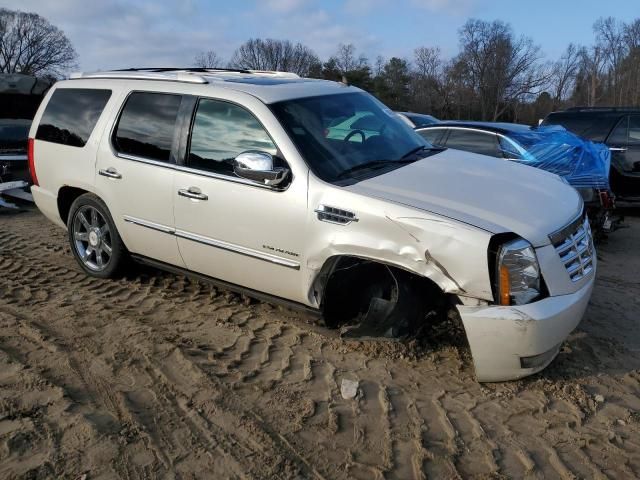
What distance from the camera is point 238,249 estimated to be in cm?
420

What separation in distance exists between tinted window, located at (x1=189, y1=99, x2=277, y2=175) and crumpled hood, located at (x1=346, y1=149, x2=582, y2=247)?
883 mm

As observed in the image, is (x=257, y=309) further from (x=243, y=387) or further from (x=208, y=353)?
(x=243, y=387)

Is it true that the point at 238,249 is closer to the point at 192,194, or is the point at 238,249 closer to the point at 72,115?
the point at 192,194

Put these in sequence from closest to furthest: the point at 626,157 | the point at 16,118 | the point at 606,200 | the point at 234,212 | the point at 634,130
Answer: the point at 234,212
the point at 606,200
the point at 626,157
the point at 634,130
the point at 16,118

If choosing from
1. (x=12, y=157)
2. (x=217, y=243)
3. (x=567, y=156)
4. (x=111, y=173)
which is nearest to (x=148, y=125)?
(x=111, y=173)

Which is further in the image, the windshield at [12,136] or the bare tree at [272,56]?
→ the bare tree at [272,56]

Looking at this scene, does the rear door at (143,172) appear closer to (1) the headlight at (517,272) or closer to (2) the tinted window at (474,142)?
(1) the headlight at (517,272)

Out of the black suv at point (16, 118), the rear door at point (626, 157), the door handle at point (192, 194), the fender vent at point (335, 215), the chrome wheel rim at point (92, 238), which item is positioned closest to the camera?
the fender vent at point (335, 215)

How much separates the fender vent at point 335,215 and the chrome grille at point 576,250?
1.19 meters

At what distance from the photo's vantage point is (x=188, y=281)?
548 centimetres

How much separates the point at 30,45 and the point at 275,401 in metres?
78.2

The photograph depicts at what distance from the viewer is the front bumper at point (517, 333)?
3.26m

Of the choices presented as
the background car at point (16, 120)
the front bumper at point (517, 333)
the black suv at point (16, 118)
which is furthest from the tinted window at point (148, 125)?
the black suv at point (16, 118)

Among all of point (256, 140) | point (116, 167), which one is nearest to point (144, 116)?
point (116, 167)
